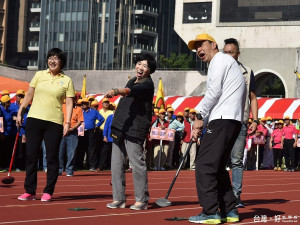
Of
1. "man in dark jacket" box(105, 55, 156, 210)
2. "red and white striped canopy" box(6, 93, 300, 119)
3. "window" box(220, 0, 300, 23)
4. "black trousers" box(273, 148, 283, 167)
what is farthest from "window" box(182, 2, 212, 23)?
"man in dark jacket" box(105, 55, 156, 210)

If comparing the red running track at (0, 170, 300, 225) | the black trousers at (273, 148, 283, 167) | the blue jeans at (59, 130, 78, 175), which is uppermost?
the blue jeans at (59, 130, 78, 175)

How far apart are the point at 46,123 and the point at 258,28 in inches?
2840

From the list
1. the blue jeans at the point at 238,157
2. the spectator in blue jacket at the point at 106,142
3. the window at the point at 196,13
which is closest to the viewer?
the blue jeans at the point at 238,157

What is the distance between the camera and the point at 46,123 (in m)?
11.8

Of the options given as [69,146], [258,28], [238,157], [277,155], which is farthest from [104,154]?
[258,28]

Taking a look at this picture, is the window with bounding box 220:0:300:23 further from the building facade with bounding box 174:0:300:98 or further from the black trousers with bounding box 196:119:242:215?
the black trousers with bounding box 196:119:242:215

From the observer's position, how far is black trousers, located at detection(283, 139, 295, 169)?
29469 mm

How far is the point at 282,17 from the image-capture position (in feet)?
257

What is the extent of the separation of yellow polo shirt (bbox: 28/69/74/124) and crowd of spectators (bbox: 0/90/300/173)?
712cm

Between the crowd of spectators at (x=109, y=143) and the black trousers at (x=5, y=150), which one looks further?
the black trousers at (x=5, y=150)

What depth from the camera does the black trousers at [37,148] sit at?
38.6 ft

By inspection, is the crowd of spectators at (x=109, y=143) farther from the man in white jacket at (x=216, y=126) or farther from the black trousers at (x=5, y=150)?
the man in white jacket at (x=216, y=126)

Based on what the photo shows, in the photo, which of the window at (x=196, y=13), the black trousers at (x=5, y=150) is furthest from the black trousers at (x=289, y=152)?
the window at (x=196, y=13)

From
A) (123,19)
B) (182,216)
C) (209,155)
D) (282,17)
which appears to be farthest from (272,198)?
(123,19)
